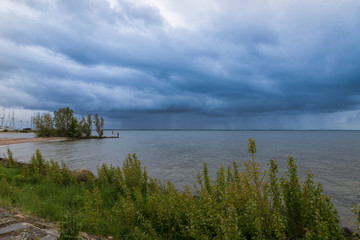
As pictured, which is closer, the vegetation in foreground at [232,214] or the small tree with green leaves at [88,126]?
the vegetation in foreground at [232,214]

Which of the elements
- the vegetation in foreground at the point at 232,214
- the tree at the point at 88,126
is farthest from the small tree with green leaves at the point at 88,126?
the vegetation in foreground at the point at 232,214

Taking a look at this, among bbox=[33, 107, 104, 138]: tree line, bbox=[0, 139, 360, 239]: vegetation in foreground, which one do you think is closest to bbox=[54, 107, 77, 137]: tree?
bbox=[33, 107, 104, 138]: tree line

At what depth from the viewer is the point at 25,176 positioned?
12500 millimetres

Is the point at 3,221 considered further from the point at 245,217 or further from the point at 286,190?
the point at 286,190

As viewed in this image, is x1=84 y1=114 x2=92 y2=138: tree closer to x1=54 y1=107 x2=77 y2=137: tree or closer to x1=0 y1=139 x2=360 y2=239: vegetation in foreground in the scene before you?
x1=54 y1=107 x2=77 y2=137: tree

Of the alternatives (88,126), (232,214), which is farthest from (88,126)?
(232,214)

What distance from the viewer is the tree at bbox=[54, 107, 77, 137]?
9950 centimetres

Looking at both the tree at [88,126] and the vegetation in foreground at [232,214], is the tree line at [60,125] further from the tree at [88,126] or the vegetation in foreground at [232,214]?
the vegetation in foreground at [232,214]

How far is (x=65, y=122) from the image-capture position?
101000mm

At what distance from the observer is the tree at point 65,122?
99.5m

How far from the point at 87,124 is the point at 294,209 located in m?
117

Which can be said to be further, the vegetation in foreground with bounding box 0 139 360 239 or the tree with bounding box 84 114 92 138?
the tree with bounding box 84 114 92 138

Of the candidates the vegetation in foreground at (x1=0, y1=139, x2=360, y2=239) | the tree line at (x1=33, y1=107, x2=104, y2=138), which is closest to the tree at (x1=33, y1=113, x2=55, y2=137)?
the tree line at (x1=33, y1=107, x2=104, y2=138)

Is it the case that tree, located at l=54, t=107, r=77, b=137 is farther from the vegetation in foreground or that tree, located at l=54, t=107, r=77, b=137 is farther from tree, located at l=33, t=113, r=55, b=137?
the vegetation in foreground
